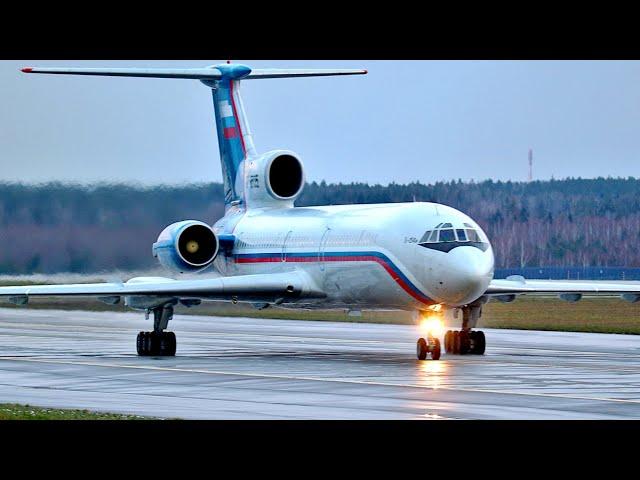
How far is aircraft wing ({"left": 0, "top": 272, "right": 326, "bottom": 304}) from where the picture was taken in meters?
30.1

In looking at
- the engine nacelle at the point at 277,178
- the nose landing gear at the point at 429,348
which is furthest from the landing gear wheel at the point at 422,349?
the engine nacelle at the point at 277,178

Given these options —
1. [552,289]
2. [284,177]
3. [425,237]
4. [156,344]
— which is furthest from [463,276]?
[284,177]

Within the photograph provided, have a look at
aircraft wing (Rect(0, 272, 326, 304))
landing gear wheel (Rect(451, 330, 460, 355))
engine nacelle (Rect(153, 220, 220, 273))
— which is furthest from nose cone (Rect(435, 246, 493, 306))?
engine nacelle (Rect(153, 220, 220, 273))

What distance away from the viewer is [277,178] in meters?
36.6

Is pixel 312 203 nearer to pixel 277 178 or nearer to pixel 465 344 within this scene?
pixel 277 178

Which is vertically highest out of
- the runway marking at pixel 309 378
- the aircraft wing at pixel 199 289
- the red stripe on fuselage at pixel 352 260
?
the red stripe on fuselage at pixel 352 260

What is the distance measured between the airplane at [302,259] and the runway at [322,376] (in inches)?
46.5

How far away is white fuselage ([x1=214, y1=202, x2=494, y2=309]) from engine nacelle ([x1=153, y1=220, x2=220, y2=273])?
1.28 metres

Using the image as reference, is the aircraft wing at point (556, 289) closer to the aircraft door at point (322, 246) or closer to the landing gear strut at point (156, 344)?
the aircraft door at point (322, 246)

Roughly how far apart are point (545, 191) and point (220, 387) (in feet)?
135

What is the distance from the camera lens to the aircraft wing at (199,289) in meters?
30.1

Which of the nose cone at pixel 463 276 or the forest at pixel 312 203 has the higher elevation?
the forest at pixel 312 203

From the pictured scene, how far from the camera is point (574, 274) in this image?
7319 cm
